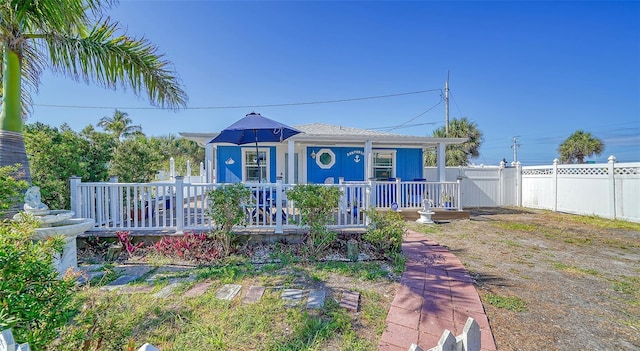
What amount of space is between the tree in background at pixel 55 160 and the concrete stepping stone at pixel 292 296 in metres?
5.05

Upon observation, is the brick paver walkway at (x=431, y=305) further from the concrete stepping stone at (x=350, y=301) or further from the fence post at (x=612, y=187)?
the fence post at (x=612, y=187)

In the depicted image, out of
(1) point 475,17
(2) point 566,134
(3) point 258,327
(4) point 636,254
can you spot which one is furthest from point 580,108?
(3) point 258,327

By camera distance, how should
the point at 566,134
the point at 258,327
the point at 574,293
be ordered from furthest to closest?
the point at 566,134, the point at 574,293, the point at 258,327

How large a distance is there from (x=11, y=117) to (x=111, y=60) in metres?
1.53

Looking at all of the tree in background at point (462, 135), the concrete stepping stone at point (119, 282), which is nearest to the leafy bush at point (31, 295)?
the concrete stepping stone at point (119, 282)

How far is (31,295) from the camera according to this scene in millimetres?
1296

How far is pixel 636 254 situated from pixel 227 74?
16.0m

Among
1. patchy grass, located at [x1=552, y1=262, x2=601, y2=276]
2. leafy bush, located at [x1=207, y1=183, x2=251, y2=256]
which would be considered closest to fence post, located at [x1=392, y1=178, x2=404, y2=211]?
patchy grass, located at [x1=552, y1=262, x2=601, y2=276]

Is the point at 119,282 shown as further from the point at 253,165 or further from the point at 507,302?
the point at 253,165

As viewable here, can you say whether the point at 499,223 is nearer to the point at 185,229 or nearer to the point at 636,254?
the point at 636,254

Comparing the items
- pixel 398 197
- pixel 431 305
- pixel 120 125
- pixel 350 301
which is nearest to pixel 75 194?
pixel 350 301

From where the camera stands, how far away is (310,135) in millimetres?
8250

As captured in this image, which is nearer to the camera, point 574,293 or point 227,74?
point 574,293

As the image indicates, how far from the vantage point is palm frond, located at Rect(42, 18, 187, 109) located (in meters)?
3.77
